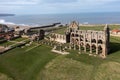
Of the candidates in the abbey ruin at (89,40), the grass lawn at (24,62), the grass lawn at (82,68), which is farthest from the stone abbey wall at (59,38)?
the grass lawn at (82,68)

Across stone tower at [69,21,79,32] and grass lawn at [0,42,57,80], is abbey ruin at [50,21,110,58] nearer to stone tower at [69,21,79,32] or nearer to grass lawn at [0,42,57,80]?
stone tower at [69,21,79,32]

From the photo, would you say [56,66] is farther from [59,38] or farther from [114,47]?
[59,38]

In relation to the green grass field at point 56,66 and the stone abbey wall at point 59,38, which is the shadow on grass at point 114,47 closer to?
the green grass field at point 56,66

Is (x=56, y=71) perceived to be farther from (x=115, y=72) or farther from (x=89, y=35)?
(x=89, y=35)

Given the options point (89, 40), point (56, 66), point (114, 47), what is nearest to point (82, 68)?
point (56, 66)

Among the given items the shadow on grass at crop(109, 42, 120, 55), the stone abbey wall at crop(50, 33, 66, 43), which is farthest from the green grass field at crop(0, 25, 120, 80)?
the stone abbey wall at crop(50, 33, 66, 43)

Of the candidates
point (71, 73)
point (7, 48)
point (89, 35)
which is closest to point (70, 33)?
point (89, 35)
